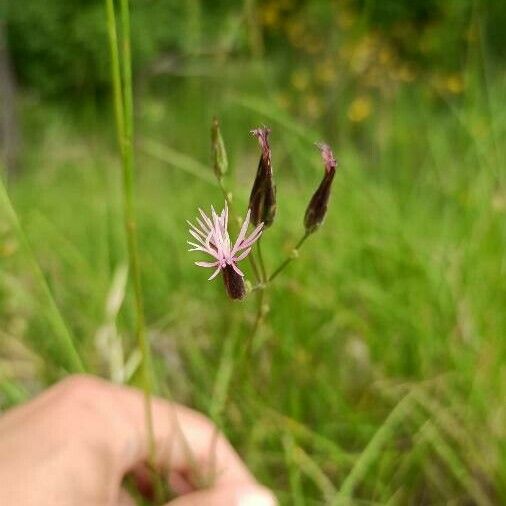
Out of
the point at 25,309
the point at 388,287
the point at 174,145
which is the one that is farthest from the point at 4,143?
the point at 388,287

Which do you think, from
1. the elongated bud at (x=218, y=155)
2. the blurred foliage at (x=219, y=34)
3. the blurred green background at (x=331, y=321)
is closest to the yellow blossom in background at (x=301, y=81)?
the blurred foliage at (x=219, y=34)

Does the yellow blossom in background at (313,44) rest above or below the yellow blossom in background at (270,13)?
below

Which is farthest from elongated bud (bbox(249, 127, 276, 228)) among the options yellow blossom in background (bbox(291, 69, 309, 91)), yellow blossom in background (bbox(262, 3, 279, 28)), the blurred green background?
yellow blossom in background (bbox(262, 3, 279, 28))

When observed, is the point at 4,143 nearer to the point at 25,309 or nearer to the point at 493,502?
the point at 25,309

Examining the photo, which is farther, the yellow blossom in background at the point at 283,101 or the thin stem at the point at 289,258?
the yellow blossom in background at the point at 283,101

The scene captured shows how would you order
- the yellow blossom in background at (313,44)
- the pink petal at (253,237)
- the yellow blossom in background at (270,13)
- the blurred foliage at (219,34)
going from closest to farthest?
1. the pink petal at (253,237)
2. the blurred foliage at (219,34)
3. the yellow blossom in background at (270,13)
4. the yellow blossom in background at (313,44)

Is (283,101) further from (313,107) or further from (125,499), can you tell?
(125,499)

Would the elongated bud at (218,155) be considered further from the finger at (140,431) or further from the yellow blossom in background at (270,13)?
the yellow blossom in background at (270,13)

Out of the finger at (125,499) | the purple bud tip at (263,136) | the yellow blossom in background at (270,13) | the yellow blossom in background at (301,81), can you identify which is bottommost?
the yellow blossom in background at (301,81)
